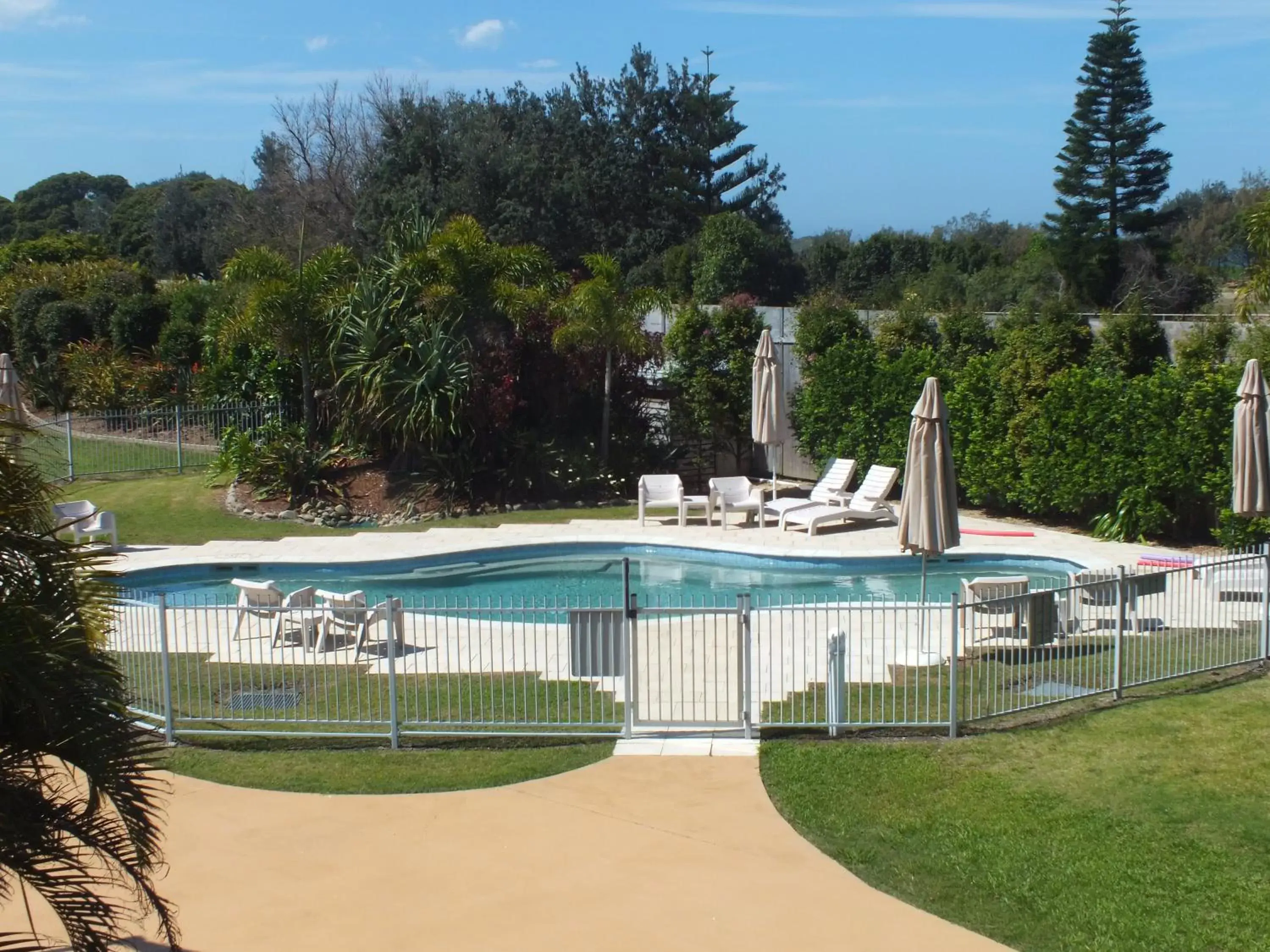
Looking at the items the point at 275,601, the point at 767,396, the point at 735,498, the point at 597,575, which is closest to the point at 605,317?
the point at 767,396

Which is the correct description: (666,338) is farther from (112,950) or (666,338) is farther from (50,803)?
(50,803)

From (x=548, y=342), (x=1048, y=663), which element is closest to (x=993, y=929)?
(x=1048, y=663)

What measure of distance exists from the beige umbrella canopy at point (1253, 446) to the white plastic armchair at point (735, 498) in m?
6.91

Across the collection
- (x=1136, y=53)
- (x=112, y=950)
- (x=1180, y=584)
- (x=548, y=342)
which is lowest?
(x=112, y=950)

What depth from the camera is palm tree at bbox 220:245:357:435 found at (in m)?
22.2

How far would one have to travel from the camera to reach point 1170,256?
1905 inches

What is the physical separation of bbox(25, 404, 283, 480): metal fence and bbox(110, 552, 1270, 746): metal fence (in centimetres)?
1174

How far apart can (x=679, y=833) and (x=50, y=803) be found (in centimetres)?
477

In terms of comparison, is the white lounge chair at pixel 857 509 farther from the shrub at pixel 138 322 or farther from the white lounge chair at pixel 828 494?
the shrub at pixel 138 322

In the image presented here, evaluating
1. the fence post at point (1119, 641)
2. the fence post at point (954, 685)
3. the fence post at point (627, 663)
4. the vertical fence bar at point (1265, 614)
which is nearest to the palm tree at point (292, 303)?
the fence post at point (627, 663)

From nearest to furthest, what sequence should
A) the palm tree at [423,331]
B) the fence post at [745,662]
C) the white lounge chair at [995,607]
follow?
1. the fence post at [745,662]
2. the white lounge chair at [995,607]
3. the palm tree at [423,331]

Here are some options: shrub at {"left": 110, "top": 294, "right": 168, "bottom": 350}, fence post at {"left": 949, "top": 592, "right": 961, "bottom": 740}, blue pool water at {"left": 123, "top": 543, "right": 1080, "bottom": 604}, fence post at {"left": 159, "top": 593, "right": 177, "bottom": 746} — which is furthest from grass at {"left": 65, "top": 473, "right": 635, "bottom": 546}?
fence post at {"left": 949, "top": 592, "right": 961, "bottom": 740}

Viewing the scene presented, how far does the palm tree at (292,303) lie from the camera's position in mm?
22172

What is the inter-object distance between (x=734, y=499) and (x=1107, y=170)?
112 feet
